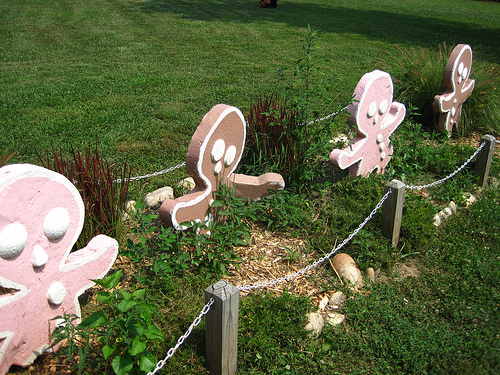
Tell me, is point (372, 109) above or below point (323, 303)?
above

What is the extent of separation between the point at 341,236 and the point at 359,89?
4.68 ft

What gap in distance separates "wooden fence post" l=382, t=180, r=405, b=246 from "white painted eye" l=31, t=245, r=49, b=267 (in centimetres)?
264

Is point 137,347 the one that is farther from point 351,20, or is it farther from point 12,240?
point 351,20

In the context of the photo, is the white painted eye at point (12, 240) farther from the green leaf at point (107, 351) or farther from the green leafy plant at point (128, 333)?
the green leaf at point (107, 351)

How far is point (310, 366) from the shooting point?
9.07 ft

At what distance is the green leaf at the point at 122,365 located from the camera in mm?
2111

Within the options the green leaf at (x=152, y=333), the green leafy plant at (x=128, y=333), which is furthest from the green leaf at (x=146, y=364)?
the green leaf at (x=152, y=333)

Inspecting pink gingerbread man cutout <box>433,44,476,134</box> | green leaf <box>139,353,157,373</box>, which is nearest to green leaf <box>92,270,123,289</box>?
green leaf <box>139,353,157,373</box>

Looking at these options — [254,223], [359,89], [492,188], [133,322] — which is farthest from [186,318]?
[492,188]

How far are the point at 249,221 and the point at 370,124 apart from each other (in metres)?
1.64

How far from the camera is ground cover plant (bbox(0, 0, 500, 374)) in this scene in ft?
9.23

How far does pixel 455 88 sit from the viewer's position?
19.0ft

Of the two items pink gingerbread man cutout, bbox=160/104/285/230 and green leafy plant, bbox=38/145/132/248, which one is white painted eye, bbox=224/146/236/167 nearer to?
pink gingerbread man cutout, bbox=160/104/285/230

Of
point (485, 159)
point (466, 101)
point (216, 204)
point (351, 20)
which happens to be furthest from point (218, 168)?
point (351, 20)
